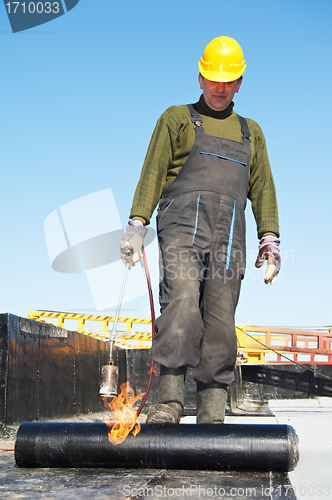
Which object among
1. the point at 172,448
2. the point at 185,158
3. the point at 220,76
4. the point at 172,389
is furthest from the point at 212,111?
the point at 172,448

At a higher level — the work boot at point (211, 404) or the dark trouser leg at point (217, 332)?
the dark trouser leg at point (217, 332)

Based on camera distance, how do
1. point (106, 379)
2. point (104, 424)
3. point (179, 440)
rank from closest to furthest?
point (179, 440), point (104, 424), point (106, 379)

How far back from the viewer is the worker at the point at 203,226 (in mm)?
2553

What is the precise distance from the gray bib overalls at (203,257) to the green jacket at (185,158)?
7cm

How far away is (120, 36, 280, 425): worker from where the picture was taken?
2553 millimetres

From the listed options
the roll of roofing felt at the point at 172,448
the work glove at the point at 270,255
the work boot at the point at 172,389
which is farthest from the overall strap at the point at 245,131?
the roll of roofing felt at the point at 172,448

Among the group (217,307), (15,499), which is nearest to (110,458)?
(15,499)

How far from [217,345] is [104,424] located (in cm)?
79

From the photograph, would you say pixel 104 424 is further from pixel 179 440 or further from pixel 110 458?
pixel 179 440

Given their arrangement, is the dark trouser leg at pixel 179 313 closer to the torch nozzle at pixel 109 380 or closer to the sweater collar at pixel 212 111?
the torch nozzle at pixel 109 380

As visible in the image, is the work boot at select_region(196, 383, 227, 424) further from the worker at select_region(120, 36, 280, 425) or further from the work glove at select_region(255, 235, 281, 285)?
the work glove at select_region(255, 235, 281, 285)

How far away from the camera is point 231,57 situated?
9.48 ft

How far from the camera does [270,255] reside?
300cm

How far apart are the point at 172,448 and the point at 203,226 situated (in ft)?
3.99
